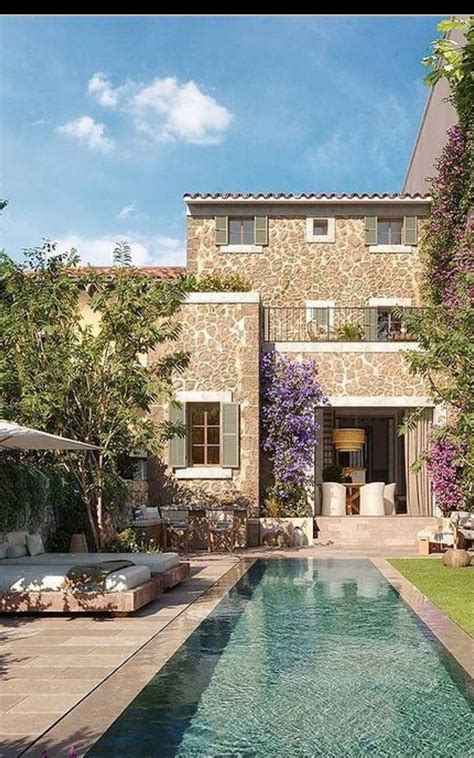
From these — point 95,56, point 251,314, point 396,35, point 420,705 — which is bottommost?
point 420,705

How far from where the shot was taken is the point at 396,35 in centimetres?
182

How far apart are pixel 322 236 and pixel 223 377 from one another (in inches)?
238

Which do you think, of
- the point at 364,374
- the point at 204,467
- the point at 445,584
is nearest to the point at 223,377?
the point at 204,467

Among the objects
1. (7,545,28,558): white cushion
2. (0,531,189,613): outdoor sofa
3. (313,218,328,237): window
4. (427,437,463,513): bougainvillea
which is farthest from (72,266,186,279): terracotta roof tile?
(0,531,189,613): outdoor sofa

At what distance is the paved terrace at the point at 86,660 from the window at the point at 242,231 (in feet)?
41.2

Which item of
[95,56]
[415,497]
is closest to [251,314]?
[415,497]

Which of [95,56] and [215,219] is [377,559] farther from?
[95,56]

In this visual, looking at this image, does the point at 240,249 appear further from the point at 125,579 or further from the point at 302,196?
the point at 125,579

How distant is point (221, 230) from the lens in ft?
73.9

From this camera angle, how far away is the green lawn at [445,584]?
376 inches

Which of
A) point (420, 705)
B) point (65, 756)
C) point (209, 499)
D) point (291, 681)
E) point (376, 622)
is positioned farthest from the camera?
point (209, 499)

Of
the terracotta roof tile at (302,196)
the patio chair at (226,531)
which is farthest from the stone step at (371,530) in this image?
the terracotta roof tile at (302,196)

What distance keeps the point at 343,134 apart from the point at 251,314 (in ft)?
14.4

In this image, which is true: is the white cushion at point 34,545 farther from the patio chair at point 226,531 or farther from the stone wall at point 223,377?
the stone wall at point 223,377
